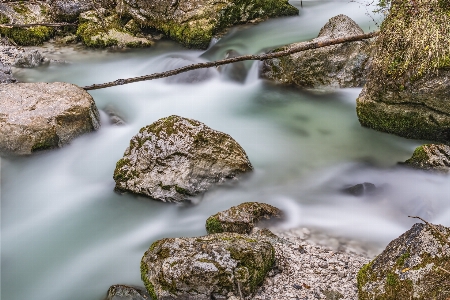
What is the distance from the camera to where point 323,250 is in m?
3.87

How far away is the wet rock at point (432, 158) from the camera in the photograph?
198 inches

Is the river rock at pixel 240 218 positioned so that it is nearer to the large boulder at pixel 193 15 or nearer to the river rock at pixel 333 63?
the river rock at pixel 333 63

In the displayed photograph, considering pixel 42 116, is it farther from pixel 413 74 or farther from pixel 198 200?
pixel 413 74

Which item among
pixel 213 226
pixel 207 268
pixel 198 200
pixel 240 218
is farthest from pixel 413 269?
pixel 198 200

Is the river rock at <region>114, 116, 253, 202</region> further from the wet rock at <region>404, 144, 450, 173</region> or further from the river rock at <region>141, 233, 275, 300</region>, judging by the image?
the wet rock at <region>404, 144, 450, 173</region>

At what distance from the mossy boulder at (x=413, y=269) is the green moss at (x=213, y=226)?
156cm

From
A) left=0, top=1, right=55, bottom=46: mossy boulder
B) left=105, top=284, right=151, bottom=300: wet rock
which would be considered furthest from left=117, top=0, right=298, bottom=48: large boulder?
left=105, top=284, right=151, bottom=300: wet rock

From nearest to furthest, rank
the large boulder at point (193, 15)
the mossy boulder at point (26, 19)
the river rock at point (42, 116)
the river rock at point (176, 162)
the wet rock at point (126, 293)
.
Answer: the wet rock at point (126, 293) < the river rock at point (176, 162) < the river rock at point (42, 116) < the large boulder at point (193, 15) < the mossy boulder at point (26, 19)

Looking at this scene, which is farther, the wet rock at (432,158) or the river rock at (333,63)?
the river rock at (333,63)

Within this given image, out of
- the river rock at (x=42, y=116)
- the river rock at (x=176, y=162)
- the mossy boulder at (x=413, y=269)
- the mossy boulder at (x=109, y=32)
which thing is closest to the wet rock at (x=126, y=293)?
the river rock at (x=176, y=162)

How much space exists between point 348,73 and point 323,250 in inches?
173

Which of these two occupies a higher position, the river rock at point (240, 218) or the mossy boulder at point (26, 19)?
the mossy boulder at point (26, 19)

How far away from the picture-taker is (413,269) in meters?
2.76

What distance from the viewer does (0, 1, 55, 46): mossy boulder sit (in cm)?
952
